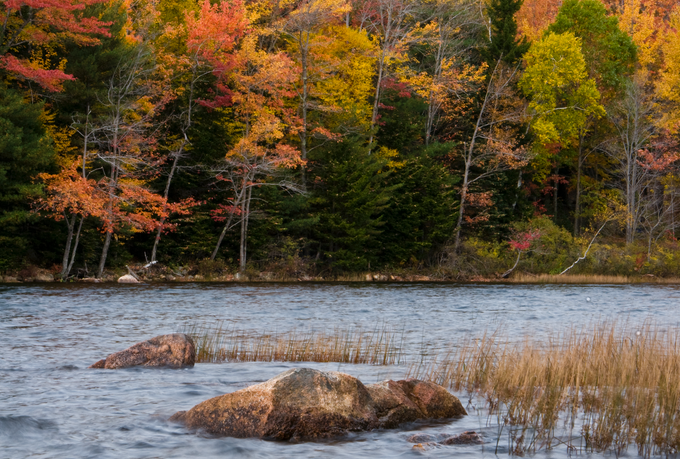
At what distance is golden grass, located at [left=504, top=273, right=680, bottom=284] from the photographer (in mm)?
36438

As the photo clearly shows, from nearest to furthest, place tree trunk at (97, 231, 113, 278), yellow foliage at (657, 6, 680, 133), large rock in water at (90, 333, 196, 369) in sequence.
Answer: large rock in water at (90, 333, 196, 369) → tree trunk at (97, 231, 113, 278) → yellow foliage at (657, 6, 680, 133)

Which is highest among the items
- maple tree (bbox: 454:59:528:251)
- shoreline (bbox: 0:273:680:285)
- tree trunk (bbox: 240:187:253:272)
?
maple tree (bbox: 454:59:528:251)

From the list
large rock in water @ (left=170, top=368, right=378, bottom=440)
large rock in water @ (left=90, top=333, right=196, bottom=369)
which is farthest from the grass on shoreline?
large rock in water @ (left=170, top=368, right=378, bottom=440)

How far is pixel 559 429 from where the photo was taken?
6992 mm

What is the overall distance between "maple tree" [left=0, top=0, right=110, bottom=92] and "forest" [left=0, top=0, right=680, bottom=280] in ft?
0.41

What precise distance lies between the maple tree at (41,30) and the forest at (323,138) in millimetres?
126

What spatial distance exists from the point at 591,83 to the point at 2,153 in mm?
35651

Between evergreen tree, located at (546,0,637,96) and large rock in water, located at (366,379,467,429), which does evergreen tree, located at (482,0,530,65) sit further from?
large rock in water, located at (366,379,467,429)

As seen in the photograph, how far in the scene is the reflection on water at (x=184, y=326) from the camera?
649cm

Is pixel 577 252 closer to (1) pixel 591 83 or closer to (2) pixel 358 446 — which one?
(1) pixel 591 83

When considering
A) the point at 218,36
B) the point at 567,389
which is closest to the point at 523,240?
the point at 218,36

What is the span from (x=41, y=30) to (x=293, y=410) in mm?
27477

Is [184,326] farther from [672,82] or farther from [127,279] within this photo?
[672,82]

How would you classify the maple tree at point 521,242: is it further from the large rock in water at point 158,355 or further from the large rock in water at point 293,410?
the large rock in water at point 293,410
